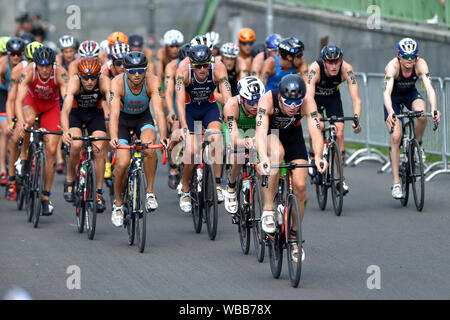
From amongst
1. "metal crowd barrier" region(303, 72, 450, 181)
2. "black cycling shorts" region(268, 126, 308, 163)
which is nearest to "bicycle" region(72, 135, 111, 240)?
"black cycling shorts" region(268, 126, 308, 163)

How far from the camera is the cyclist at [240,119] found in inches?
433

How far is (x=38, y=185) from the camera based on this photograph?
13359 millimetres

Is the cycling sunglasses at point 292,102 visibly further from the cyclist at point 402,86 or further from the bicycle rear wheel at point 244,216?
Result: the cyclist at point 402,86

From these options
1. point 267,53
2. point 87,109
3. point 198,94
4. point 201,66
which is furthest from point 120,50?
point 267,53

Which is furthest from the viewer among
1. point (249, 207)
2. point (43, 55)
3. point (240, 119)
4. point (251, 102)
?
point (43, 55)

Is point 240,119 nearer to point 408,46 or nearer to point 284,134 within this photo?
point 284,134

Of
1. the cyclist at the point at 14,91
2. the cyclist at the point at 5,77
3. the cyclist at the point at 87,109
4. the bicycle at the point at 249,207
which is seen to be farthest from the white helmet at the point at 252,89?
the cyclist at the point at 5,77

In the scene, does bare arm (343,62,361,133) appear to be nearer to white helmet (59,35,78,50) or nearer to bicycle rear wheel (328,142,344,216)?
bicycle rear wheel (328,142,344,216)

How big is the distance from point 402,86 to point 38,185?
466 cm

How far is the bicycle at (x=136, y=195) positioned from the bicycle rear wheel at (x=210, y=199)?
2.02ft

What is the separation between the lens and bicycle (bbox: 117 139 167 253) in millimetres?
11281

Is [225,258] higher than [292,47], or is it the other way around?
[292,47]

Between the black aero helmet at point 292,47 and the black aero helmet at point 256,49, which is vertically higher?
the black aero helmet at point 256,49

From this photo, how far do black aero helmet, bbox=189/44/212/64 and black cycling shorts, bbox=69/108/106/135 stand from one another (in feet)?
4.52
